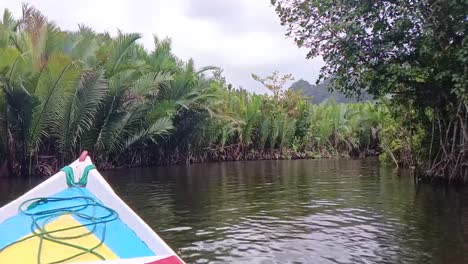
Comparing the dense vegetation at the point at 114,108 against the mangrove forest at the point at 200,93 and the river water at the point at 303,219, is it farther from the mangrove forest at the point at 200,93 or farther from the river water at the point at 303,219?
the river water at the point at 303,219

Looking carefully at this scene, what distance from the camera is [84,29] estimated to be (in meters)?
18.4

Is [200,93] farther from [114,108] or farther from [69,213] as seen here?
[69,213]

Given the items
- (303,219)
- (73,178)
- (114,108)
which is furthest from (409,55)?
(114,108)

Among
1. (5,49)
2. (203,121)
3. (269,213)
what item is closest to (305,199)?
(269,213)

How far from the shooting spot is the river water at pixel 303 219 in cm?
549

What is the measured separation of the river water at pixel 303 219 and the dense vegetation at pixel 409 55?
145cm

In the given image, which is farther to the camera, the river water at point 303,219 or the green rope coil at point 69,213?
the river water at point 303,219

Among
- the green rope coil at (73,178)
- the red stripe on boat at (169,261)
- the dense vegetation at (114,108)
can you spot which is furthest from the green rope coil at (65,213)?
the dense vegetation at (114,108)

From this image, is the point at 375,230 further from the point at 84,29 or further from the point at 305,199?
the point at 84,29

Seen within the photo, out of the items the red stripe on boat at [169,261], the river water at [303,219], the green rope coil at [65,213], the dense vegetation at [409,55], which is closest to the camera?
the red stripe on boat at [169,261]

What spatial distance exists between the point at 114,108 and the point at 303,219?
10600 mm

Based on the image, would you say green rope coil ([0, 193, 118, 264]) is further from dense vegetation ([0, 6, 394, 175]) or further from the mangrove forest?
dense vegetation ([0, 6, 394, 175])

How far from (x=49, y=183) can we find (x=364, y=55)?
25.8 feet

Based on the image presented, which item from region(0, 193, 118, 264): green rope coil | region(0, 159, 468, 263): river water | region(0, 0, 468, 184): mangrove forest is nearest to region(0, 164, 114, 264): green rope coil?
region(0, 193, 118, 264): green rope coil
